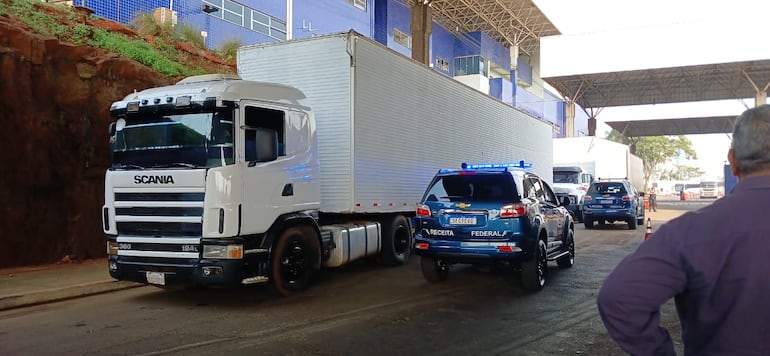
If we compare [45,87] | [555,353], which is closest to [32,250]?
[45,87]

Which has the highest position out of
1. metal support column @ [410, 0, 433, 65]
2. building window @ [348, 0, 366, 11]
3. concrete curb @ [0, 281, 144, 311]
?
building window @ [348, 0, 366, 11]

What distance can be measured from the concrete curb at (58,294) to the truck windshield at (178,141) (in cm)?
207

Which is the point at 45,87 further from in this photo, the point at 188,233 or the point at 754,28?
the point at 754,28

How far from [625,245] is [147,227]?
488 inches

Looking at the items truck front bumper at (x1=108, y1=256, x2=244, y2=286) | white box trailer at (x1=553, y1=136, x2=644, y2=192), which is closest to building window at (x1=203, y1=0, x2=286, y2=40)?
white box trailer at (x1=553, y1=136, x2=644, y2=192)

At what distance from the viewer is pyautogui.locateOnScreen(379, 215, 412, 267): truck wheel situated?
37.1ft

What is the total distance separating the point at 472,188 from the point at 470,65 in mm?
39181

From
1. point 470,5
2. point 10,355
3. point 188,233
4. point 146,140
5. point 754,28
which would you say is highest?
point 470,5

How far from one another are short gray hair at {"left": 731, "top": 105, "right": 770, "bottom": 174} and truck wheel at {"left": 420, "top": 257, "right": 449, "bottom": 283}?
23.6ft

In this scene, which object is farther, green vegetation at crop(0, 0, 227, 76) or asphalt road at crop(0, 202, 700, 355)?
green vegetation at crop(0, 0, 227, 76)

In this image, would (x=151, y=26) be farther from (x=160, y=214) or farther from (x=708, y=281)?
(x=708, y=281)

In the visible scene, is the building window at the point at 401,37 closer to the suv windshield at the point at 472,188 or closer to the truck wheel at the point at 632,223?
the truck wheel at the point at 632,223

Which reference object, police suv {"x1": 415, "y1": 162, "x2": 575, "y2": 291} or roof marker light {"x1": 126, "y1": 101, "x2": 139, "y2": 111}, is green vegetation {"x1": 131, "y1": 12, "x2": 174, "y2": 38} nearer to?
roof marker light {"x1": 126, "y1": 101, "x2": 139, "y2": 111}

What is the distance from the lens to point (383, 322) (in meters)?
6.60
